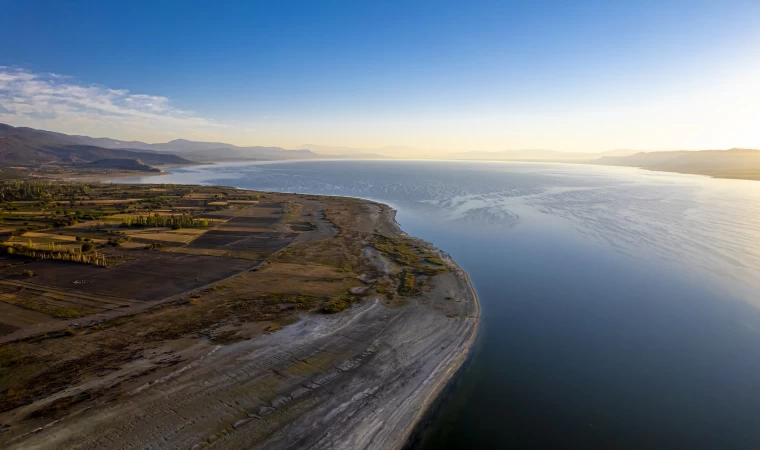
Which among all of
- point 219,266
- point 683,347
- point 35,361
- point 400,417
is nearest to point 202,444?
point 400,417

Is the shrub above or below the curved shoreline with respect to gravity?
above

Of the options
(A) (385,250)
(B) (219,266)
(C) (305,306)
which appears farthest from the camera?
(A) (385,250)

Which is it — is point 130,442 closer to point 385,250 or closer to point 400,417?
point 400,417

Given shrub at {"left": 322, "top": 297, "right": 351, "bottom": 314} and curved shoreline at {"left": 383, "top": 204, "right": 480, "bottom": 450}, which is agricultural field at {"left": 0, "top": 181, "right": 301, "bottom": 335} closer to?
shrub at {"left": 322, "top": 297, "right": 351, "bottom": 314}

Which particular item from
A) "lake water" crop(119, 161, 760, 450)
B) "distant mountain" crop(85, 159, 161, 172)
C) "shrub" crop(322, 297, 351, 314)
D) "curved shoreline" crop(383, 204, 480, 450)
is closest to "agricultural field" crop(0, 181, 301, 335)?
"shrub" crop(322, 297, 351, 314)

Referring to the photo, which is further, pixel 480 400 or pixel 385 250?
pixel 385 250

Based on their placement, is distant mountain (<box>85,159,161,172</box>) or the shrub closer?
the shrub

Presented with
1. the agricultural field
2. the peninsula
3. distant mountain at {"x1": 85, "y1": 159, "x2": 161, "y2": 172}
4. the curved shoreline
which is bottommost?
the curved shoreline

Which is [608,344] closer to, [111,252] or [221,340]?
[221,340]
